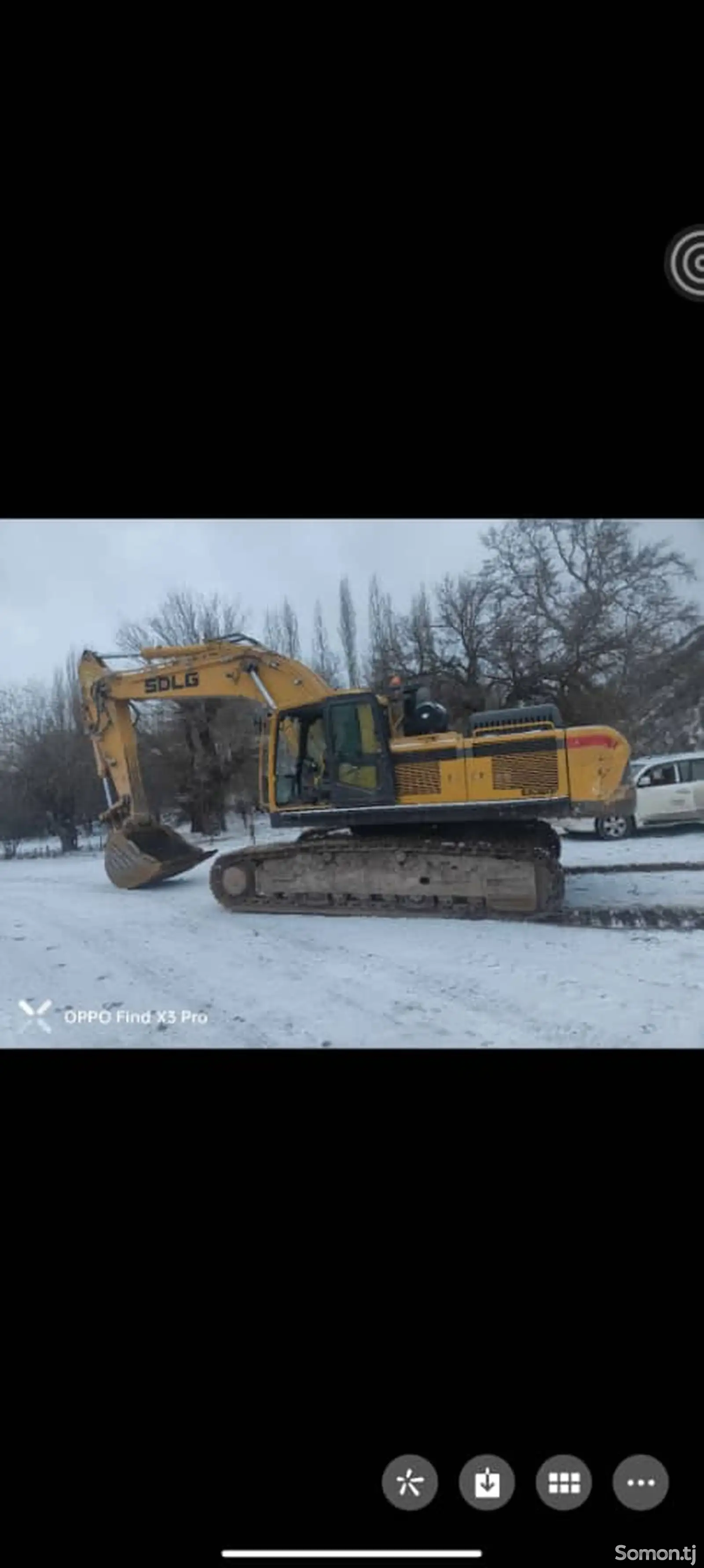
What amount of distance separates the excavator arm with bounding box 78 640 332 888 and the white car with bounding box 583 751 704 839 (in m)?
0.99

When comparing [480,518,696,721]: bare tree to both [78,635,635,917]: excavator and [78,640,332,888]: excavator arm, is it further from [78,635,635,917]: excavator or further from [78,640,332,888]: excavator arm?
[78,640,332,888]: excavator arm

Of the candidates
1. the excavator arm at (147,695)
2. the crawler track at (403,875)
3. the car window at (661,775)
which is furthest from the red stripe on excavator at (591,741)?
the excavator arm at (147,695)

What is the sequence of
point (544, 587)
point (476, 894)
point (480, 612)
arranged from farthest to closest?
point (476, 894) → point (480, 612) → point (544, 587)

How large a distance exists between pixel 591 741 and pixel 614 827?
0.57 m

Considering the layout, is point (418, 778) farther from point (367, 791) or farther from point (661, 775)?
point (661, 775)
